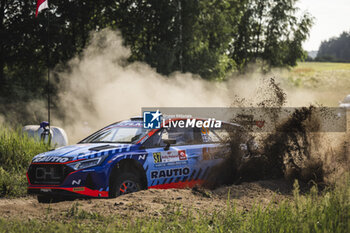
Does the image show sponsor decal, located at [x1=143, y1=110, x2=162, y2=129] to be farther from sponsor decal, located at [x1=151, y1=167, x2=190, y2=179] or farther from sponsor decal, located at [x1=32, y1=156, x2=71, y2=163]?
sponsor decal, located at [x1=32, y1=156, x2=71, y2=163]

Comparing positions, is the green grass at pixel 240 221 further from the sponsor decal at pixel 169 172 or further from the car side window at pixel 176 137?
the car side window at pixel 176 137

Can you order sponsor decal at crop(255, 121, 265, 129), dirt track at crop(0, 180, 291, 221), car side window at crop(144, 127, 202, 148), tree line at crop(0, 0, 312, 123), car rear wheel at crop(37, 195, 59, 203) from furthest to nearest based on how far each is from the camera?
1. tree line at crop(0, 0, 312, 123)
2. sponsor decal at crop(255, 121, 265, 129)
3. car side window at crop(144, 127, 202, 148)
4. car rear wheel at crop(37, 195, 59, 203)
5. dirt track at crop(0, 180, 291, 221)

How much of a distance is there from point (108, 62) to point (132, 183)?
16698 mm

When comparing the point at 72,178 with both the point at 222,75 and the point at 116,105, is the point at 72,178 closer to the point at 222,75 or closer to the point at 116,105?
the point at 116,105

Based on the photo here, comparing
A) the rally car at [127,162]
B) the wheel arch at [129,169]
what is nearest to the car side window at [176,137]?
the rally car at [127,162]

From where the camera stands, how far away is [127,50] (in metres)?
25.5

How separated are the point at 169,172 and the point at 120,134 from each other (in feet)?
4.02

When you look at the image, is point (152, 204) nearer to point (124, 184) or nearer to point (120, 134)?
point (124, 184)

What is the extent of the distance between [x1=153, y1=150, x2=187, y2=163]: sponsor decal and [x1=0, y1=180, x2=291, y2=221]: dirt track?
709 millimetres

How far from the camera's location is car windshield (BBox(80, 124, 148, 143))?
26.4 ft

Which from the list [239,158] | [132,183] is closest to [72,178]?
[132,183]

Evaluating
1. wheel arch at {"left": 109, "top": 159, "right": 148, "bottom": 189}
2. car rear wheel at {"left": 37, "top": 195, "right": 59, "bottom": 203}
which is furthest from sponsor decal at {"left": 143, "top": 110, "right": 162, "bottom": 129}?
car rear wheel at {"left": 37, "top": 195, "right": 59, "bottom": 203}

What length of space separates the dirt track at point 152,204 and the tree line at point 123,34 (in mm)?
15639

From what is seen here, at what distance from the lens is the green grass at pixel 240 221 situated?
14.4 ft
